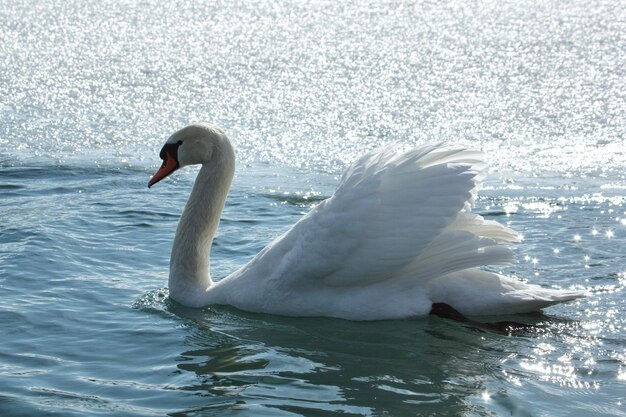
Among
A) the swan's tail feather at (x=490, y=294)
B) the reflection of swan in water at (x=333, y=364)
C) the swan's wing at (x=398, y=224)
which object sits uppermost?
the swan's wing at (x=398, y=224)

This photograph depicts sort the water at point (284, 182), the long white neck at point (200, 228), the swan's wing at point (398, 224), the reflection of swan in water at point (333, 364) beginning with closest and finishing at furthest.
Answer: the reflection of swan in water at point (333, 364) < the water at point (284, 182) < the swan's wing at point (398, 224) < the long white neck at point (200, 228)

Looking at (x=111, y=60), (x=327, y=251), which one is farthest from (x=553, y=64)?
(x=327, y=251)

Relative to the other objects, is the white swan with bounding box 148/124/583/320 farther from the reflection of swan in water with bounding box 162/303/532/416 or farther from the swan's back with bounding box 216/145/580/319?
the reflection of swan in water with bounding box 162/303/532/416

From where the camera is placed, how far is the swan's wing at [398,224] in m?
5.66

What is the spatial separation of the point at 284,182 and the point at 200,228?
2471 millimetres

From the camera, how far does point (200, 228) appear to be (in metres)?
6.65

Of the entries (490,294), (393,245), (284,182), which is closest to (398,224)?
(393,245)

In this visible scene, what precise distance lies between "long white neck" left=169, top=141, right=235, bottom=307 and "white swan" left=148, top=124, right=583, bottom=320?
0.30 m

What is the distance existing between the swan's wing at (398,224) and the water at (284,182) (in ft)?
1.25

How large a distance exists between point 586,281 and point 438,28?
819 cm

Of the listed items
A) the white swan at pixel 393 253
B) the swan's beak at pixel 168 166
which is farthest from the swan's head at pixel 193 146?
the white swan at pixel 393 253

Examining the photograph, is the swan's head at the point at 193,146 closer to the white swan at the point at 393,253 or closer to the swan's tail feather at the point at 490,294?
the white swan at the point at 393,253

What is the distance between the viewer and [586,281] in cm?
643

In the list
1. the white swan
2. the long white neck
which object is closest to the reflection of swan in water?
the white swan
